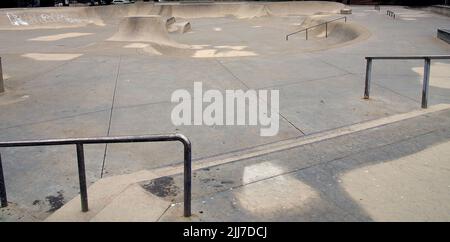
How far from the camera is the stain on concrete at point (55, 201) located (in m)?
4.65

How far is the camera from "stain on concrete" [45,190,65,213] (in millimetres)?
4654

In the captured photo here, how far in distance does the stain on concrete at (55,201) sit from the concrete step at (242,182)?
33 centimetres

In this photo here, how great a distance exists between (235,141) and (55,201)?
111 inches

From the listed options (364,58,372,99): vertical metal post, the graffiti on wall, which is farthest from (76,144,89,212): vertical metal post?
the graffiti on wall

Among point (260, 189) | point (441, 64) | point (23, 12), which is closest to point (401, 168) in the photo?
point (260, 189)

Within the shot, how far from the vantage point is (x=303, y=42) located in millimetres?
25109

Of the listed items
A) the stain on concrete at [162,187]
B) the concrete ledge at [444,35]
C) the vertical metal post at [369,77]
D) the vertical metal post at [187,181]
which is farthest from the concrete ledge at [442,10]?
the vertical metal post at [187,181]

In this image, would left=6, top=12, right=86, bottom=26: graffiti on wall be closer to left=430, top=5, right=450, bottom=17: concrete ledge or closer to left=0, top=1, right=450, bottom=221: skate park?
left=0, top=1, right=450, bottom=221: skate park

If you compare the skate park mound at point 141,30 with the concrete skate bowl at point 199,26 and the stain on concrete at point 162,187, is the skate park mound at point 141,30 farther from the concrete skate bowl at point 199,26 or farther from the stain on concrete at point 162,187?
the stain on concrete at point 162,187

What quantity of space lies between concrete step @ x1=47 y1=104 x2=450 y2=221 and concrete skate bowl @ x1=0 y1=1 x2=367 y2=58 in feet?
35.2

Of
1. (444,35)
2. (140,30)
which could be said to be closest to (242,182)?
(444,35)

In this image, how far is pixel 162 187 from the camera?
478cm
